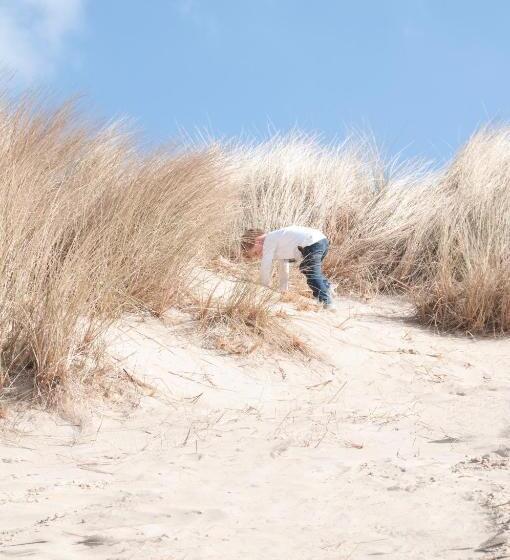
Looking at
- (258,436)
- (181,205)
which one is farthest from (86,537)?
(181,205)

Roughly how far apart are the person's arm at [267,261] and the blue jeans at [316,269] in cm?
27

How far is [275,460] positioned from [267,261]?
3690mm

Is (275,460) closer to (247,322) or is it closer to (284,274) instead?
(247,322)

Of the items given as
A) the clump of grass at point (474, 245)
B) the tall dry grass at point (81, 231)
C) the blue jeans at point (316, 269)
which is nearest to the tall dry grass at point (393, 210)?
the clump of grass at point (474, 245)

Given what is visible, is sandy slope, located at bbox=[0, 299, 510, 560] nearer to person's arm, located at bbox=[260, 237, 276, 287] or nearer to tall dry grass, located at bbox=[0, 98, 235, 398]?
tall dry grass, located at bbox=[0, 98, 235, 398]

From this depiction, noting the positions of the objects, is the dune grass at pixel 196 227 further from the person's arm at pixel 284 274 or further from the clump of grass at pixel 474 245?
the person's arm at pixel 284 274

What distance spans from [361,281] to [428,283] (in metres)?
0.71

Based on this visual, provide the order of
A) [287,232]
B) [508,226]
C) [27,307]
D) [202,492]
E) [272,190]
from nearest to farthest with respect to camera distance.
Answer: [202,492], [27,307], [287,232], [508,226], [272,190]

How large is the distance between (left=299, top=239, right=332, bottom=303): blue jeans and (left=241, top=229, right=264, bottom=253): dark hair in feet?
3.16

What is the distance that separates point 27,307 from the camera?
4117 mm

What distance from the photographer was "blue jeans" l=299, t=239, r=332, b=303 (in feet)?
22.2

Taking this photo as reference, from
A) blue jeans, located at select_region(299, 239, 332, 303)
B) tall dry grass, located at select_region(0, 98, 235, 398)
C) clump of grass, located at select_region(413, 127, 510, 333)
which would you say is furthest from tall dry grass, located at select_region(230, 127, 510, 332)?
tall dry grass, located at select_region(0, 98, 235, 398)

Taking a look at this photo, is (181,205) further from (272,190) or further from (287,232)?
(272,190)

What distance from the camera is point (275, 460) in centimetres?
331
